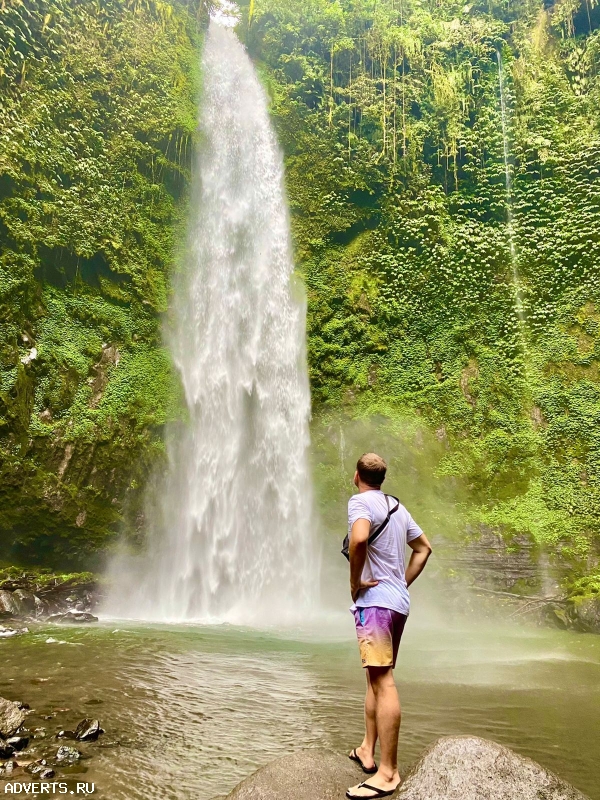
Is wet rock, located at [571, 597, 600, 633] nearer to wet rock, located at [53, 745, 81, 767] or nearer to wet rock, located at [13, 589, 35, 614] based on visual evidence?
wet rock, located at [53, 745, 81, 767]

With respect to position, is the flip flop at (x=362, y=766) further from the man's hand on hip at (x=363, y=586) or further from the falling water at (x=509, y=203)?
the falling water at (x=509, y=203)

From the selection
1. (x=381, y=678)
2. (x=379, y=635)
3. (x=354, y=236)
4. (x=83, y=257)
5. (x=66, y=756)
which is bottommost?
(x=66, y=756)

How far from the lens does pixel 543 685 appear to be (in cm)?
528

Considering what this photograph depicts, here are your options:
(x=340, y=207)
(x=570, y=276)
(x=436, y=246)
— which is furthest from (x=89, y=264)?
(x=570, y=276)

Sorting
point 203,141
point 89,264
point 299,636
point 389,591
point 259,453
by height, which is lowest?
point 299,636

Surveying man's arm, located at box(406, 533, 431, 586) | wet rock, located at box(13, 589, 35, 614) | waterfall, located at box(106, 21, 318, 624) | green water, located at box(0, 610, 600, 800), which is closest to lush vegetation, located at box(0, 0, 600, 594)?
waterfall, located at box(106, 21, 318, 624)

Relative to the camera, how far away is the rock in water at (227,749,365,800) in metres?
2.13

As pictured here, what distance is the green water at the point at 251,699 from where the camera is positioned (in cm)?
297

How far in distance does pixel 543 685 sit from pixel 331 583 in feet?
23.8

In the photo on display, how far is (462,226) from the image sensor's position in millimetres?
15203

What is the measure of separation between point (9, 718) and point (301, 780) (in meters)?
2.10

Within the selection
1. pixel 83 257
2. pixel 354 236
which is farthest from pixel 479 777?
pixel 354 236

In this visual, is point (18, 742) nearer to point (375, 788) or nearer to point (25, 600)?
point (375, 788)

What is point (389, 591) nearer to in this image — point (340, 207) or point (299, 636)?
point (299, 636)
